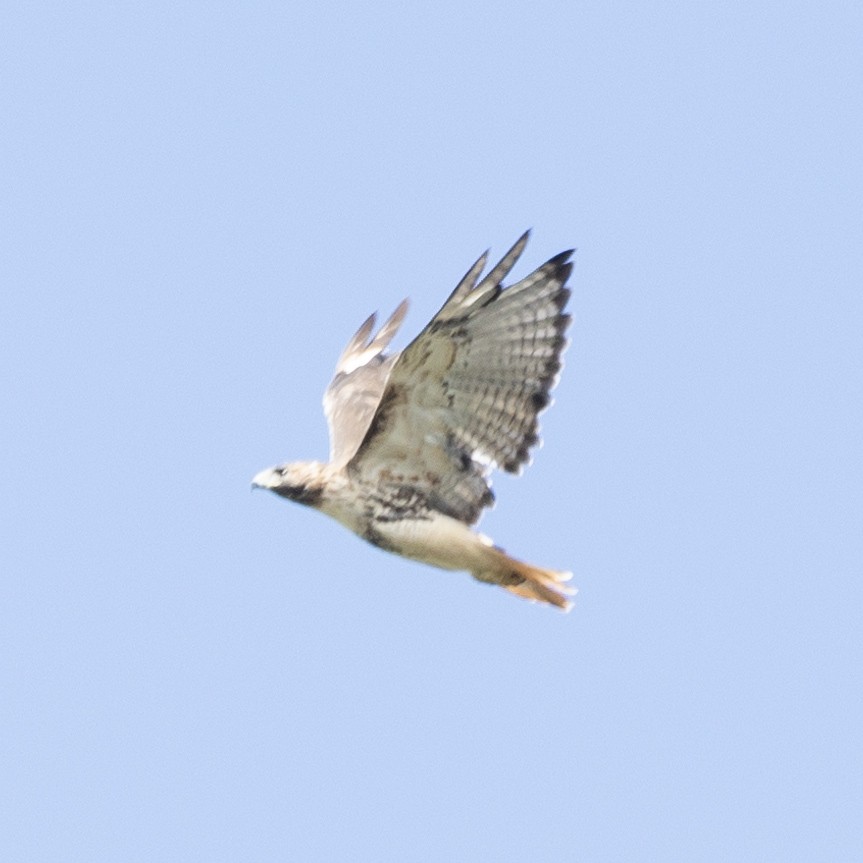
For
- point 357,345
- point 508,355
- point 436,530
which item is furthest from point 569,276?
point 357,345

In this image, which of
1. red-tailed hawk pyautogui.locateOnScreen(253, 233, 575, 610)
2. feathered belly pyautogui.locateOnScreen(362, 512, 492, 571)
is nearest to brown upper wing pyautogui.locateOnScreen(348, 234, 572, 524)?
red-tailed hawk pyautogui.locateOnScreen(253, 233, 575, 610)

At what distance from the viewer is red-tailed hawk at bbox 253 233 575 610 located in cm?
862

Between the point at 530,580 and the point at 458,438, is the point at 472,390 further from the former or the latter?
the point at 530,580

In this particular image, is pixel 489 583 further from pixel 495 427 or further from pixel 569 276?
pixel 569 276

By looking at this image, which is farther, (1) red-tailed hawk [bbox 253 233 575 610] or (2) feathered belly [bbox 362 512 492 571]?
(2) feathered belly [bbox 362 512 492 571]

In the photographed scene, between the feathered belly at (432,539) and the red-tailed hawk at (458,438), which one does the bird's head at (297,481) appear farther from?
the feathered belly at (432,539)

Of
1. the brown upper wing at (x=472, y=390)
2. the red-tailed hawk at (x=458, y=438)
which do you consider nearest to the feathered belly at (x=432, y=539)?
the red-tailed hawk at (x=458, y=438)

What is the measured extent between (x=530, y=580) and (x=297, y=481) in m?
1.20

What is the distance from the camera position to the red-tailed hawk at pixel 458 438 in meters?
8.62

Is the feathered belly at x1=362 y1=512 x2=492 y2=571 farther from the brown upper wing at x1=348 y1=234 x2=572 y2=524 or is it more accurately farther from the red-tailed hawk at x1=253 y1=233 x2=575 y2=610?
the brown upper wing at x1=348 y1=234 x2=572 y2=524

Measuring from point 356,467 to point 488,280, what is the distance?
1.13 meters

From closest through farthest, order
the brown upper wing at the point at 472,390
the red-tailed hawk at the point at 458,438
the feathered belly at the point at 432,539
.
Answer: the brown upper wing at the point at 472,390, the red-tailed hawk at the point at 458,438, the feathered belly at the point at 432,539

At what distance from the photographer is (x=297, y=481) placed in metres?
8.94

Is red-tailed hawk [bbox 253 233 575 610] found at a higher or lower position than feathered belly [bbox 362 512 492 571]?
higher
